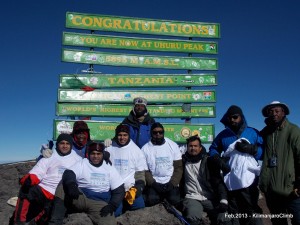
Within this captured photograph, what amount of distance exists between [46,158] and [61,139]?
1.33 ft

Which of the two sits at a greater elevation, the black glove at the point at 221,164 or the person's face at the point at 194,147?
the person's face at the point at 194,147

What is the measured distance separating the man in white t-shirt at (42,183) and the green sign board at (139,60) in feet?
17.6

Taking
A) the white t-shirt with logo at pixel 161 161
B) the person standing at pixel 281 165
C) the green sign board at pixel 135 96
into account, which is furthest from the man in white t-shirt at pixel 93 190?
the green sign board at pixel 135 96

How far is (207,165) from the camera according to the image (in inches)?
207

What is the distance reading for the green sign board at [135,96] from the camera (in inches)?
394

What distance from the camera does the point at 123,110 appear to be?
1020 centimetres

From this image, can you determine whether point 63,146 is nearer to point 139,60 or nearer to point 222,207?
point 222,207

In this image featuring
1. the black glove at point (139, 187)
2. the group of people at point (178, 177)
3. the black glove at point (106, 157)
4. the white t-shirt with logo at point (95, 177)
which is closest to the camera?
the group of people at point (178, 177)

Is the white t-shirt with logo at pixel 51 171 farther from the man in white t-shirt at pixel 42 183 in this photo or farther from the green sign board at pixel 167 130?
the green sign board at pixel 167 130

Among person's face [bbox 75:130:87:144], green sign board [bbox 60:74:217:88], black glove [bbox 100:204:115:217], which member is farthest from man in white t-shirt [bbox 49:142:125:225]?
green sign board [bbox 60:74:217:88]

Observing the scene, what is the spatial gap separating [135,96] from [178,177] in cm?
520

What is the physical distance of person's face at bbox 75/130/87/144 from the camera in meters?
5.61

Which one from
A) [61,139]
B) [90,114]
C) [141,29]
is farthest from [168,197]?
[141,29]

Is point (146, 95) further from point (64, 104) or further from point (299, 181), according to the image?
point (299, 181)
